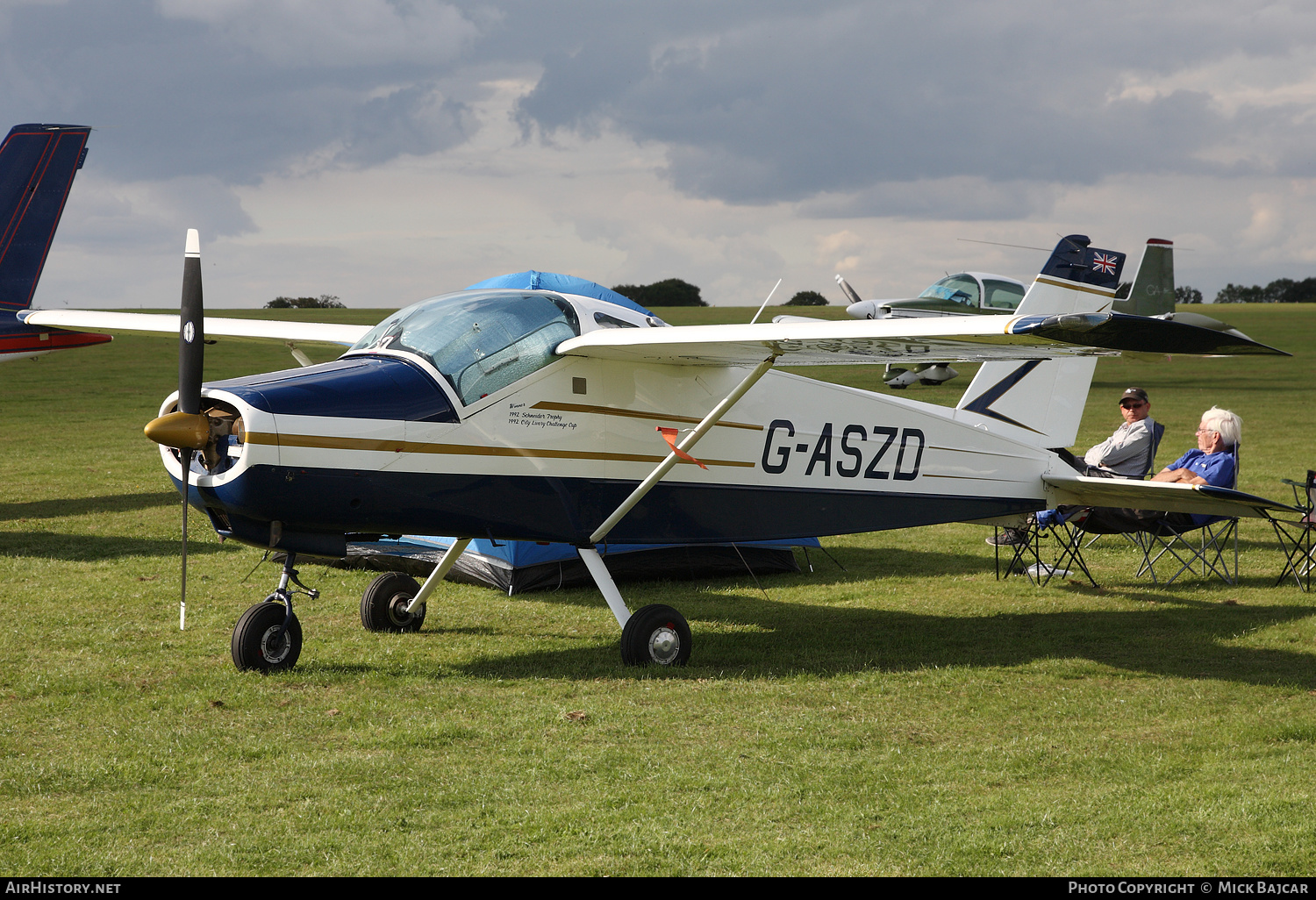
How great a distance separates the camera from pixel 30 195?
48.6 ft

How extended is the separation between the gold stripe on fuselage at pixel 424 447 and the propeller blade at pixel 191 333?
1.24 feet

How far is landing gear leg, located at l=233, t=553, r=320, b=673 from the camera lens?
648 cm

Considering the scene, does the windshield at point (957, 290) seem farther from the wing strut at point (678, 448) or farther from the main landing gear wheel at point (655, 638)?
the main landing gear wheel at point (655, 638)

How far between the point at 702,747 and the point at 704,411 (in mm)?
2750

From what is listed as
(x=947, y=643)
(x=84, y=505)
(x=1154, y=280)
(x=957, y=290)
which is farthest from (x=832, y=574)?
(x=1154, y=280)

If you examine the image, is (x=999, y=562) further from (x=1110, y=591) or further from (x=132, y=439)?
(x=132, y=439)

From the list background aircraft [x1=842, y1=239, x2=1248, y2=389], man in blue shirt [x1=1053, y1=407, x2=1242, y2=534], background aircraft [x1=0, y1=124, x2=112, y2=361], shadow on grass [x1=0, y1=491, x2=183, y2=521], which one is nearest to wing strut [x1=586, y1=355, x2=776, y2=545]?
man in blue shirt [x1=1053, y1=407, x2=1242, y2=534]

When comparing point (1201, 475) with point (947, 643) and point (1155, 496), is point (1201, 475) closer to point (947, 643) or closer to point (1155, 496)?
point (1155, 496)

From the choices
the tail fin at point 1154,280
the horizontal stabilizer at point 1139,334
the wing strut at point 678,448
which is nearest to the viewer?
the horizontal stabilizer at point 1139,334

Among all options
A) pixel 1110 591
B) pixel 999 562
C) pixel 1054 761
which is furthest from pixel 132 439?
pixel 1054 761

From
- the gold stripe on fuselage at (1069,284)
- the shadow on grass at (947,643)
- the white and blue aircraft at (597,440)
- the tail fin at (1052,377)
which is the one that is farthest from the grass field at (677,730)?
the gold stripe on fuselage at (1069,284)

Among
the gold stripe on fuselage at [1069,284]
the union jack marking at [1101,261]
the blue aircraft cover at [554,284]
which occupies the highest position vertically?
the union jack marking at [1101,261]

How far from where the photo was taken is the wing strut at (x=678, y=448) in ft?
22.2

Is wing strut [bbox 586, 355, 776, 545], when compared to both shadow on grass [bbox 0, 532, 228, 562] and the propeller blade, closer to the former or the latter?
the propeller blade
